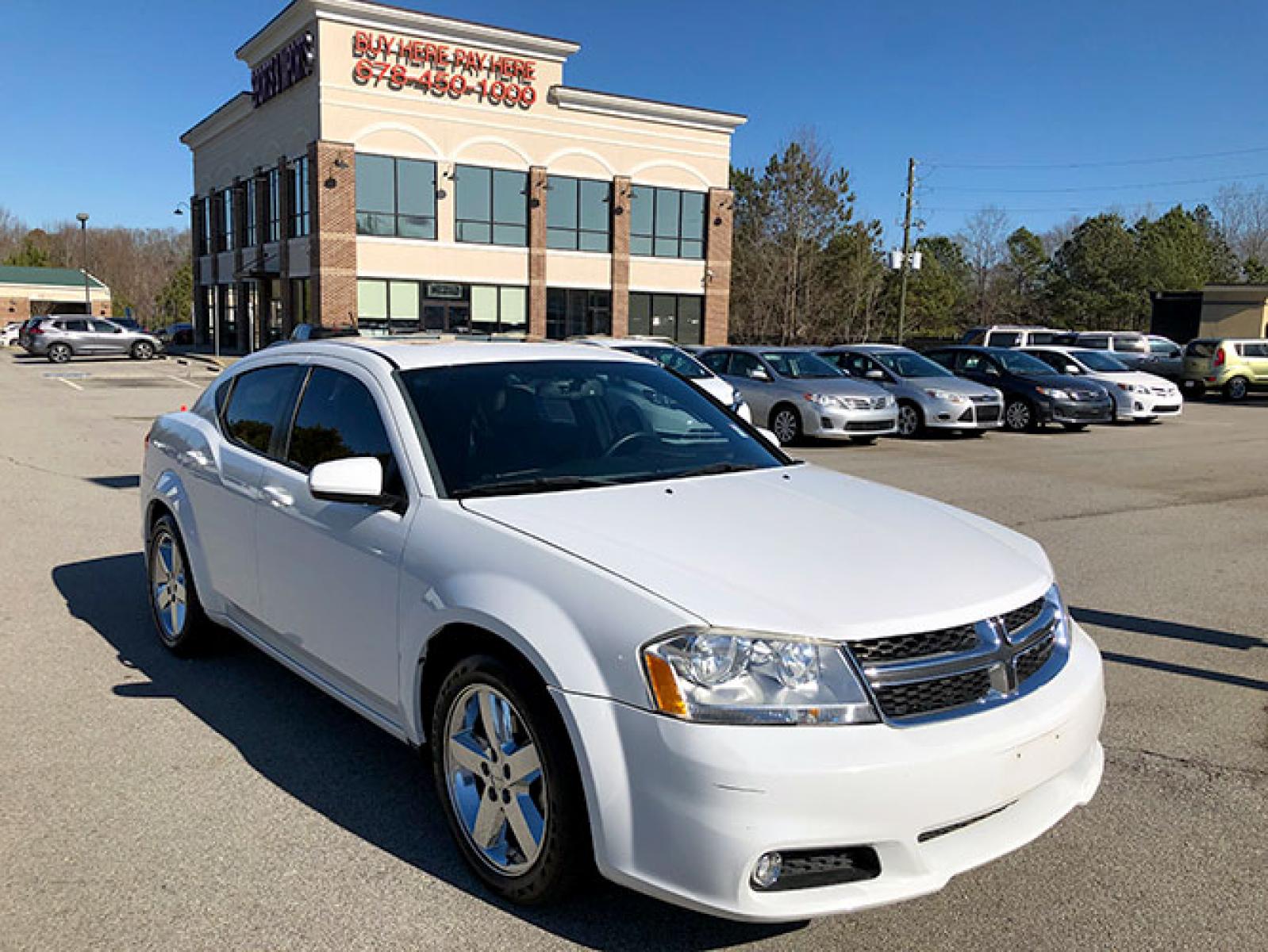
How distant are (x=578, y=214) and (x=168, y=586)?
114 ft

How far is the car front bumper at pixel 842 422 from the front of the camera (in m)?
15.9

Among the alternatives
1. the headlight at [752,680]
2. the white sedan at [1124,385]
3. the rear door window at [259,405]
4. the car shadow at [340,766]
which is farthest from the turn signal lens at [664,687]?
the white sedan at [1124,385]

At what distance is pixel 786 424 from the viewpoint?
16.7 m

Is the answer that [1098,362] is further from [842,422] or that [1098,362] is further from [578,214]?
[578,214]

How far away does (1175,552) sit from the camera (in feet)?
27.2

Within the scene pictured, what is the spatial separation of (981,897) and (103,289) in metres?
104

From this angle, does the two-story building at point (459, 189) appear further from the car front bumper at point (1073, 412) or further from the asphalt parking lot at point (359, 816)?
the asphalt parking lot at point (359, 816)

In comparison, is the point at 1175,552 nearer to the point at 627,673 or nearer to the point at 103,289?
the point at 627,673

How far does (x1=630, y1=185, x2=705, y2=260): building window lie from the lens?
3966 cm

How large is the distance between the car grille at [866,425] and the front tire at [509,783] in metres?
13.4

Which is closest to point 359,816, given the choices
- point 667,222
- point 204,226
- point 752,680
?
point 752,680

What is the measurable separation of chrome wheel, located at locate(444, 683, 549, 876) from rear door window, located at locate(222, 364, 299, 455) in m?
1.89

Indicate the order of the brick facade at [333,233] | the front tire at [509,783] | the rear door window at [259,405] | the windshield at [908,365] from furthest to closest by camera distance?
the brick facade at [333,233]
the windshield at [908,365]
the rear door window at [259,405]
the front tire at [509,783]

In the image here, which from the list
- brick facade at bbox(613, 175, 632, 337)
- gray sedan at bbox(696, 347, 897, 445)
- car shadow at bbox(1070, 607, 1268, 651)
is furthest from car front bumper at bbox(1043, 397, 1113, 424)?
brick facade at bbox(613, 175, 632, 337)
